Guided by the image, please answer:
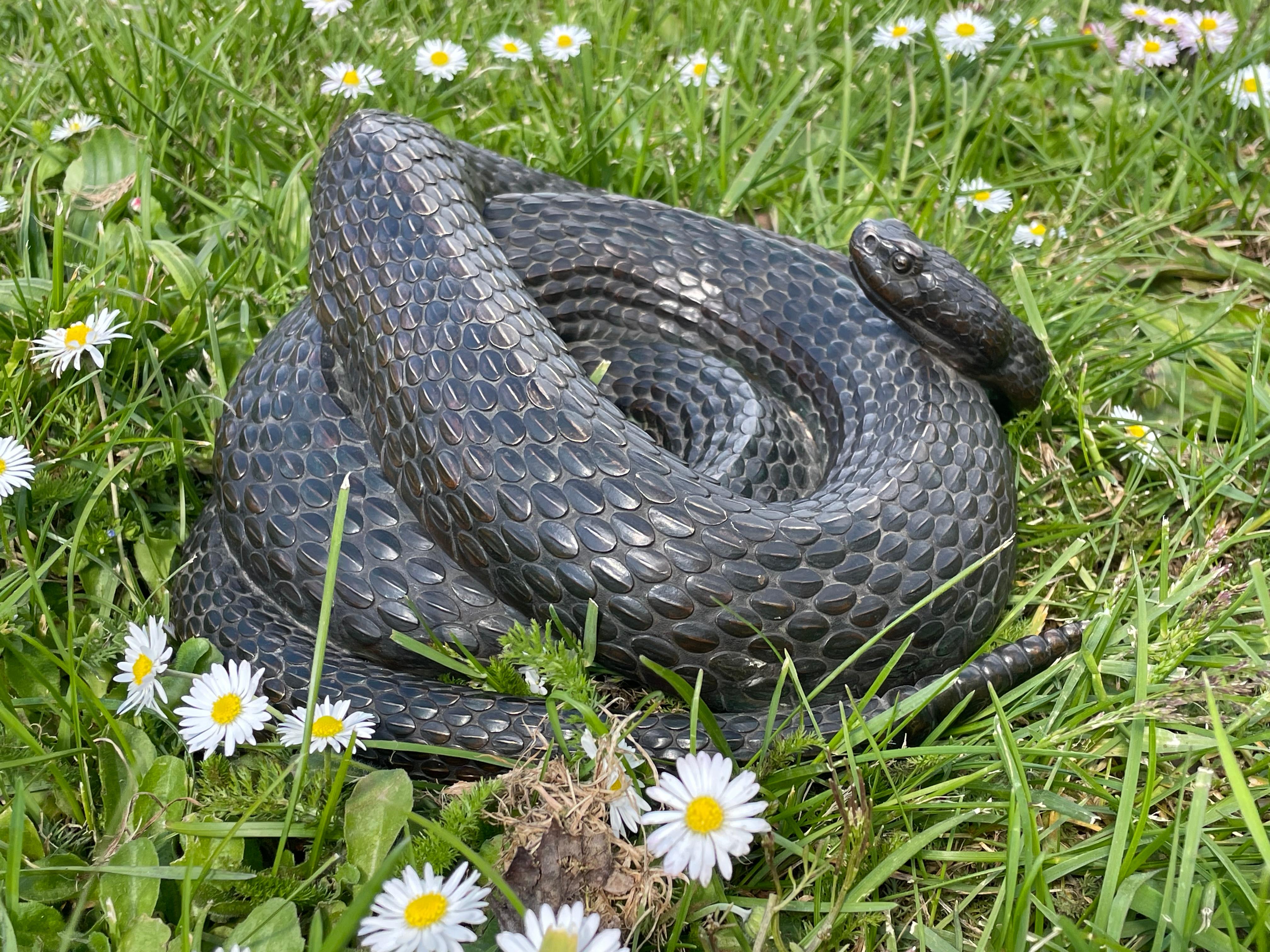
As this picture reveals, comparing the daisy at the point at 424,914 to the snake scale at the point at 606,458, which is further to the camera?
the snake scale at the point at 606,458

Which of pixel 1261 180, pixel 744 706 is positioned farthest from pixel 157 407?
pixel 1261 180

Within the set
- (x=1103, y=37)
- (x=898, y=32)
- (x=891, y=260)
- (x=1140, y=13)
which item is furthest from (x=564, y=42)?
(x=1140, y=13)

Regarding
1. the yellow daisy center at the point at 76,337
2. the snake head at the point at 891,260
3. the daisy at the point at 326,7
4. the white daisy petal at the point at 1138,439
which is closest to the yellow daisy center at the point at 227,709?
the yellow daisy center at the point at 76,337

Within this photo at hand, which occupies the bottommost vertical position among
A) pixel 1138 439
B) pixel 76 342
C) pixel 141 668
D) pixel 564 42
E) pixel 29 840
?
pixel 29 840

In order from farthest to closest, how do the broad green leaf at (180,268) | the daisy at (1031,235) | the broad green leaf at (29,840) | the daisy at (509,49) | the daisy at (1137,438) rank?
the daisy at (509,49) → the daisy at (1031,235) → the broad green leaf at (180,268) → the daisy at (1137,438) → the broad green leaf at (29,840)

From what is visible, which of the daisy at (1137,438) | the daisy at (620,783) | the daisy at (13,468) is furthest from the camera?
the daisy at (1137,438)

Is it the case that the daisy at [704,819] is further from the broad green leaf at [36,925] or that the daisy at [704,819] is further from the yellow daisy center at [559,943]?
the broad green leaf at [36,925]

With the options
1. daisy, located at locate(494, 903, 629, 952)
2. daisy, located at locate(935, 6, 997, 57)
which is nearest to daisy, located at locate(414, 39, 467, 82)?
daisy, located at locate(935, 6, 997, 57)

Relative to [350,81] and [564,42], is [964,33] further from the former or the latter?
[350,81]
